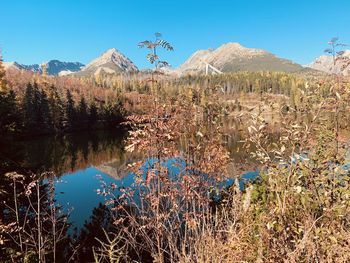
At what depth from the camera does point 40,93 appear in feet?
251

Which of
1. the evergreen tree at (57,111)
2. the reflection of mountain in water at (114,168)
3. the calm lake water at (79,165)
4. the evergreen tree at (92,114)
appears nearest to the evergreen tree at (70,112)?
the evergreen tree at (57,111)

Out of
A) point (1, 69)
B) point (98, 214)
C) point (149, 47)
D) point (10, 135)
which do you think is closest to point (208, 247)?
point (149, 47)

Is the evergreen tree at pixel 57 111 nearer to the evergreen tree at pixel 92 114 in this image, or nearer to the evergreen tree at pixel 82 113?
the evergreen tree at pixel 82 113

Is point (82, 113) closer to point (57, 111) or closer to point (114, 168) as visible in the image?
point (57, 111)

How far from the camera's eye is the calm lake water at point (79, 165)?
11957 mm

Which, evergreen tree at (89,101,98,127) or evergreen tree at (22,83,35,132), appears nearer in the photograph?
evergreen tree at (22,83,35,132)

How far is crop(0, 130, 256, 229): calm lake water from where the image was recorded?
1196cm

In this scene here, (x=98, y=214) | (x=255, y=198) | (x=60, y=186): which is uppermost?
(x=255, y=198)

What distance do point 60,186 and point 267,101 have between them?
28604mm

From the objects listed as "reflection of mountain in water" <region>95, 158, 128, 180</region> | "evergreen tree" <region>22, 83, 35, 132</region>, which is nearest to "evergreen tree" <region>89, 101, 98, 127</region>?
"evergreen tree" <region>22, 83, 35, 132</region>

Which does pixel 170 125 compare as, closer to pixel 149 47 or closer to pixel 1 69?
pixel 149 47

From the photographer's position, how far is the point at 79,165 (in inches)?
1591

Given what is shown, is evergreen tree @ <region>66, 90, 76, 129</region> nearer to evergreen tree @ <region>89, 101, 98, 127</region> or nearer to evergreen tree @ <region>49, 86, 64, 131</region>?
evergreen tree @ <region>49, 86, 64, 131</region>

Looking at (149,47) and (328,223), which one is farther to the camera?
(149,47)
